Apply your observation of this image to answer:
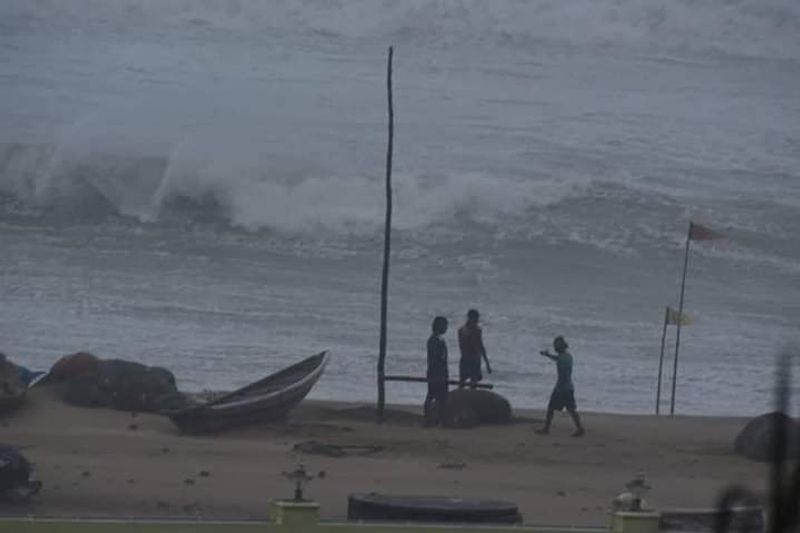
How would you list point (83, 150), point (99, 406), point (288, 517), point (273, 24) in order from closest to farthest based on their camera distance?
point (288, 517)
point (99, 406)
point (83, 150)
point (273, 24)

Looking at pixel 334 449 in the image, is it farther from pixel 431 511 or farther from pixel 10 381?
pixel 431 511

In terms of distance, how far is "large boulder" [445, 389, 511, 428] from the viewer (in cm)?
1727

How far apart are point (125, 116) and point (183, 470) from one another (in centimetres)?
2269

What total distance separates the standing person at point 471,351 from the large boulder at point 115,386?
6.27 ft

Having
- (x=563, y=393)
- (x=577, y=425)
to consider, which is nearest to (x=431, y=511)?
(x=563, y=393)

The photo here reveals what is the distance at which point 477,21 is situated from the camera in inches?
1698

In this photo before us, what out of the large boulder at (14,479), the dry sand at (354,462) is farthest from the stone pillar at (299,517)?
Result: the large boulder at (14,479)

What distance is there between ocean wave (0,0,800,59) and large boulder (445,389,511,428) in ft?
81.2

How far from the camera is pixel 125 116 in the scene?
37094 mm

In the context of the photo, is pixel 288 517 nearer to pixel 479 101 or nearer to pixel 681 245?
pixel 681 245

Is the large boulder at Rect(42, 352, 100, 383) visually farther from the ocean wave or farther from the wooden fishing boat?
the ocean wave

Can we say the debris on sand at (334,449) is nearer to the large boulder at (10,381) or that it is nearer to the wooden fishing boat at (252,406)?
the wooden fishing boat at (252,406)

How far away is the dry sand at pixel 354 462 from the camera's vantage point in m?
13.8

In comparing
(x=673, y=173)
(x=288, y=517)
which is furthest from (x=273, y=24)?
(x=288, y=517)
